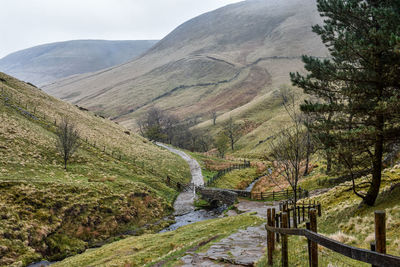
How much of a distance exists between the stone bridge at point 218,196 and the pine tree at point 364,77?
22.1 metres

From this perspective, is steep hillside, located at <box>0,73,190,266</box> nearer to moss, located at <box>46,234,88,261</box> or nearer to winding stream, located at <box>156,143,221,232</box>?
moss, located at <box>46,234,88,261</box>

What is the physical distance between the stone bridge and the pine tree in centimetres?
2207

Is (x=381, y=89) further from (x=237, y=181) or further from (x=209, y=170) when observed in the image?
(x=209, y=170)

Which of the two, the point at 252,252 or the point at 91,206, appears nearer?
the point at 252,252

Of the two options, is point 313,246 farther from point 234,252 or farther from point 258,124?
point 258,124

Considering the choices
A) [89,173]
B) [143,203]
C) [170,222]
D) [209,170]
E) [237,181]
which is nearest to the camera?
[170,222]

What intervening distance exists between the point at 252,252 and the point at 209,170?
50489 mm

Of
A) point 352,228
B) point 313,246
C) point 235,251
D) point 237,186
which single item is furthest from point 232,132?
point 313,246

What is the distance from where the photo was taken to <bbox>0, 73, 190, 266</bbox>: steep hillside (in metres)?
24.1

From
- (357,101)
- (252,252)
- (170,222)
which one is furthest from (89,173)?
(357,101)

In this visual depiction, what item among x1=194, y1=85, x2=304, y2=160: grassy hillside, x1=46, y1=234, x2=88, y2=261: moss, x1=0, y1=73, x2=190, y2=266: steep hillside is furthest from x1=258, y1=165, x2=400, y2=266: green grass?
x1=194, y1=85, x2=304, y2=160: grassy hillside

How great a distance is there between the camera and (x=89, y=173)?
39.0 metres

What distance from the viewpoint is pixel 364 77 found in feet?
46.1

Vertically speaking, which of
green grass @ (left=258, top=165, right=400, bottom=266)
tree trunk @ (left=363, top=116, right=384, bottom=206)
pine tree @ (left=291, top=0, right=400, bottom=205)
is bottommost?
green grass @ (left=258, top=165, right=400, bottom=266)
